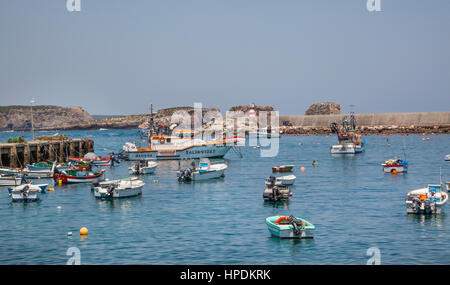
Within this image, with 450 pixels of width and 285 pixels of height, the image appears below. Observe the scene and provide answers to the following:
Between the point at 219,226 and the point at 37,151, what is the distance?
Answer: 5278 cm

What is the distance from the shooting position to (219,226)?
117 feet

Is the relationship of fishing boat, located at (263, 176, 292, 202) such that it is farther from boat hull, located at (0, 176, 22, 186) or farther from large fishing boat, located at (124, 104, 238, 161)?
large fishing boat, located at (124, 104, 238, 161)

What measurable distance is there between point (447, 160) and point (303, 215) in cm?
5344

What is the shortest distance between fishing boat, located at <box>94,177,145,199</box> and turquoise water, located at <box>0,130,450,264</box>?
82 centimetres

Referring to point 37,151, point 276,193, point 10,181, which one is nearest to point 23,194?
point 10,181

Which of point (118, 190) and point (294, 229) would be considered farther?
point (118, 190)

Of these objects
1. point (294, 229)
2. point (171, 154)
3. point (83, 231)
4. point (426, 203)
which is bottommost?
point (83, 231)

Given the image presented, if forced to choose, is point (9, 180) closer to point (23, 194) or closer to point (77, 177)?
point (77, 177)

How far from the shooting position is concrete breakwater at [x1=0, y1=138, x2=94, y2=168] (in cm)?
7200

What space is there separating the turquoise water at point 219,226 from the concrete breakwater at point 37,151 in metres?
17.8

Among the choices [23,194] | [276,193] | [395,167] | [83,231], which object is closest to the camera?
[83,231]

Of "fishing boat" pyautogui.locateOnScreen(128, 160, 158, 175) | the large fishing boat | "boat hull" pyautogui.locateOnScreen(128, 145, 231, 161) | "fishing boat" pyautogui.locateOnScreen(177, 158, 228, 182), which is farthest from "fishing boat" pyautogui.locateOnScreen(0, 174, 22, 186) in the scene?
"boat hull" pyautogui.locateOnScreen(128, 145, 231, 161)
